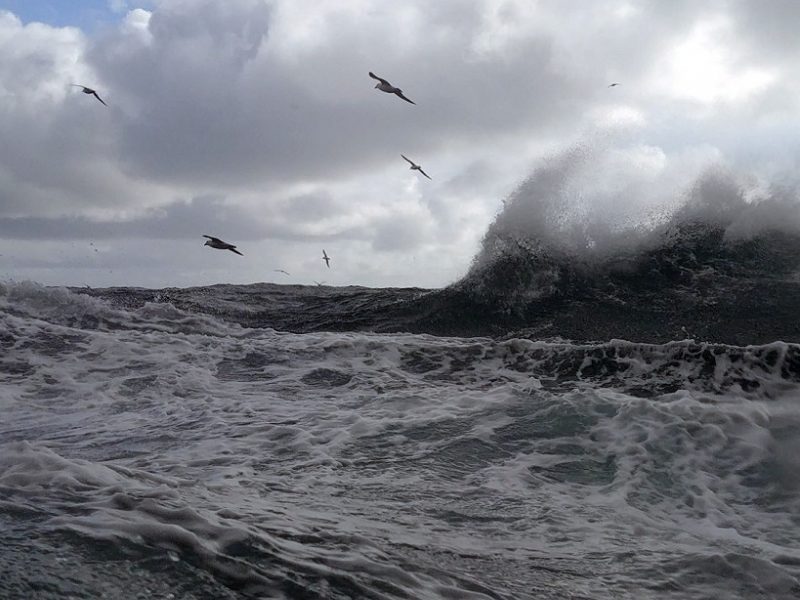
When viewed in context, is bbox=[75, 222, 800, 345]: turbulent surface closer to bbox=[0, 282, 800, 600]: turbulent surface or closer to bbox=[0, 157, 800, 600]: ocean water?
bbox=[0, 157, 800, 600]: ocean water

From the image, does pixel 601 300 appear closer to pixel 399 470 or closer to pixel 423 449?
pixel 423 449

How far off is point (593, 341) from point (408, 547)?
7536 mm

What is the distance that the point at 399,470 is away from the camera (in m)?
5.20

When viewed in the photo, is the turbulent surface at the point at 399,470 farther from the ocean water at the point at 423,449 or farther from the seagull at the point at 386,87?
the seagull at the point at 386,87

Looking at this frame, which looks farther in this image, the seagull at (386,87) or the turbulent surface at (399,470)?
the seagull at (386,87)

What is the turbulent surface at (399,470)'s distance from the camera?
10.8ft

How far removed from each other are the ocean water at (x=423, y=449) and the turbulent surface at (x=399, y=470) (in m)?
0.02

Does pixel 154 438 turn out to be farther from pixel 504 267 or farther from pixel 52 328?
pixel 504 267

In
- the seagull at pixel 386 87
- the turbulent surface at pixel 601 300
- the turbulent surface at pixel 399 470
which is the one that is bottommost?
the turbulent surface at pixel 399 470

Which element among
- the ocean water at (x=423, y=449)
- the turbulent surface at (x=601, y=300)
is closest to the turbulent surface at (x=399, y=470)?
the ocean water at (x=423, y=449)

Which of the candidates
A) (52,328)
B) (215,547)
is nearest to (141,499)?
(215,547)

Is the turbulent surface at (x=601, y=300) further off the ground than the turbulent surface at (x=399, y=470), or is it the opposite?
the turbulent surface at (x=601, y=300)

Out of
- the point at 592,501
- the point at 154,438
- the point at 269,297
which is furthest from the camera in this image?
the point at 269,297

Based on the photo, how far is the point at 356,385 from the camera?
8453 millimetres
